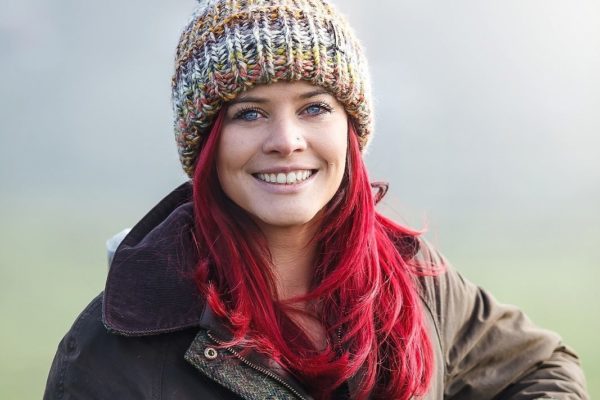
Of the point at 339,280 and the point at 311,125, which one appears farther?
the point at 339,280

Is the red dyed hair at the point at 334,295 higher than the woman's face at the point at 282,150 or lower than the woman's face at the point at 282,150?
lower

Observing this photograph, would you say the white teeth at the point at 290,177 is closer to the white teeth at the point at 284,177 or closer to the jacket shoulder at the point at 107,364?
the white teeth at the point at 284,177

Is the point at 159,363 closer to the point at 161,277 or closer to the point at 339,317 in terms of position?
the point at 161,277

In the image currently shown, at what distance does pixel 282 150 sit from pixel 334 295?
48 centimetres

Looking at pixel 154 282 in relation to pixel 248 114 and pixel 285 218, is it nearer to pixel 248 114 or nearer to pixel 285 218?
pixel 285 218

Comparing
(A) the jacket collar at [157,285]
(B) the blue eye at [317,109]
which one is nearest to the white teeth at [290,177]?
(B) the blue eye at [317,109]

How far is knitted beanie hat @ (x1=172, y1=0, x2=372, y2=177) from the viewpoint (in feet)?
6.77

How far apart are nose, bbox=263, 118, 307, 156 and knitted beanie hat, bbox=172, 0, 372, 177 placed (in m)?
0.11

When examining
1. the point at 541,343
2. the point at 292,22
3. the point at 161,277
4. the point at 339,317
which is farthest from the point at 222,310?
the point at 541,343

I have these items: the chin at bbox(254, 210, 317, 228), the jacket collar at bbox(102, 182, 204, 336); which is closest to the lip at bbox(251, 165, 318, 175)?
the chin at bbox(254, 210, 317, 228)

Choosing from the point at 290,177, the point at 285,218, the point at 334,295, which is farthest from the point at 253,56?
the point at 334,295

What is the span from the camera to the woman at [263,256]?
2053 millimetres

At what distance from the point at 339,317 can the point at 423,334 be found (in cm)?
28

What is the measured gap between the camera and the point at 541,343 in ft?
8.84
